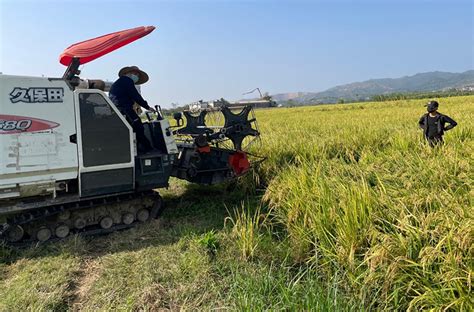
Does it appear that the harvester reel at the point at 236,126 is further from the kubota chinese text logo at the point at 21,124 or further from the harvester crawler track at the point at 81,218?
the kubota chinese text logo at the point at 21,124

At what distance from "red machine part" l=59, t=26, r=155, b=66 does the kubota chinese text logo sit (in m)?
0.90

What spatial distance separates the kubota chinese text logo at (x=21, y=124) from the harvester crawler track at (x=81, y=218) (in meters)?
1.02

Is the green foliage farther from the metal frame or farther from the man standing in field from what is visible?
→ the man standing in field

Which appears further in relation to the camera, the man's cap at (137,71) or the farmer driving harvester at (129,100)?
the man's cap at (137,71)

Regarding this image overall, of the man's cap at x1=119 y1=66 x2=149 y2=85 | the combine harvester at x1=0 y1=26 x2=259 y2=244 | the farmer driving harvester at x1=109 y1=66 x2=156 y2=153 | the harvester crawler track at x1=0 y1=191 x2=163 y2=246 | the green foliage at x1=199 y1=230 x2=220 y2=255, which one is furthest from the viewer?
the man's cap at x1=119 y1=66 x2=149 y2=85

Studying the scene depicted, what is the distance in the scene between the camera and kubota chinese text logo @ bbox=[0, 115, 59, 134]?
13.1ft

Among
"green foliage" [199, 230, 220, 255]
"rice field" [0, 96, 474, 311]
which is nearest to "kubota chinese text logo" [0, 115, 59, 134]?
"rice field" [0, 96, 474, 311]

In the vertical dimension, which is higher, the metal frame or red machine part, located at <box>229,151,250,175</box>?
the metal frame

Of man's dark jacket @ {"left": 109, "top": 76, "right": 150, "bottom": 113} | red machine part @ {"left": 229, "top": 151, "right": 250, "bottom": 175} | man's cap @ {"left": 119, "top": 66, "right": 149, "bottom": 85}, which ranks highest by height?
man's cap @ {"left": 119, "top": 66, "right": 149, "bottom": 85}

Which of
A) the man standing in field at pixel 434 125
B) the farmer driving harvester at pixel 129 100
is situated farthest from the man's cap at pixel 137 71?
the man standing in field at pixel 434 125

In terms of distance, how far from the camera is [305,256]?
3592 mm

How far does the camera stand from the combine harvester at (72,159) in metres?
4.11

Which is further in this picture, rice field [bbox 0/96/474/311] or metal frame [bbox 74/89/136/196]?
metal frame [bbox 74/89/136/196]

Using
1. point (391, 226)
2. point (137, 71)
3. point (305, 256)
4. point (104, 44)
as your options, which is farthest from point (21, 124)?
point (391, 226)
